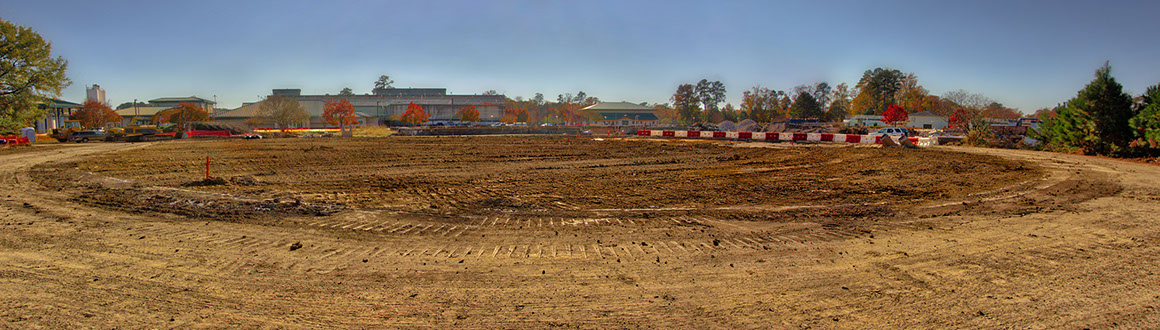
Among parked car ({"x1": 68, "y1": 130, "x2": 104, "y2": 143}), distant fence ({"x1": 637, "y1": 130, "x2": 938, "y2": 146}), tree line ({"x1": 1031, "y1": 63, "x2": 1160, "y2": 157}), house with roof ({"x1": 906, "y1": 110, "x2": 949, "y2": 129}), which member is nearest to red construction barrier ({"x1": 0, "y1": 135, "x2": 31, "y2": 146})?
parked car ({"x1": 68, "y1": 130, "x2": 104, "y2": 143})

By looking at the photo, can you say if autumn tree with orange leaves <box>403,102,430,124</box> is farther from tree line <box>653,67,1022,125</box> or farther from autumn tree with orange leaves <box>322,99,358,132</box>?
tree line <box>653,67,1022,125</box>

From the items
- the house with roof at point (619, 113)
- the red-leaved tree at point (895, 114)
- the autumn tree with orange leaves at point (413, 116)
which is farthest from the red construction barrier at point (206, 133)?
the house with roof at point (619, 113)

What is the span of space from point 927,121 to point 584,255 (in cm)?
8026

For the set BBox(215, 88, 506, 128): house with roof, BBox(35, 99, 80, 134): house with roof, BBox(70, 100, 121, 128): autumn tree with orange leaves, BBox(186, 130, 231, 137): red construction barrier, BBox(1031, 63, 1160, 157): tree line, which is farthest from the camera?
BBox(215, 88, 506, 128): house with roof

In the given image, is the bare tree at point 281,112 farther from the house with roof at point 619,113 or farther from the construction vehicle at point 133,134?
the house with roof at point 619,113

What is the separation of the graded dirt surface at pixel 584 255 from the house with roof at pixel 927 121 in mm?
65407

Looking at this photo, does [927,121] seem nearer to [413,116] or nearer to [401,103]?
[413,116]

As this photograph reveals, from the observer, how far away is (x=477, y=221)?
816 centimetres

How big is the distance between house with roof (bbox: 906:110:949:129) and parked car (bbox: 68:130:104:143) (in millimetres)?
88295

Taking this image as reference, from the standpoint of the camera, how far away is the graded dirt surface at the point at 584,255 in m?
4.25

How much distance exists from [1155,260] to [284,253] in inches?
392

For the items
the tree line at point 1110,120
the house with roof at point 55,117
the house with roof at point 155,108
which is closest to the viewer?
the tree line at point 1110,120

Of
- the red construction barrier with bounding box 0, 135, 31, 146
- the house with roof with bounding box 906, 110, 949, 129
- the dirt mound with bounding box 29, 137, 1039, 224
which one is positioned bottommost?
the dirt mound with bounding box 29, 137, 1039, 224

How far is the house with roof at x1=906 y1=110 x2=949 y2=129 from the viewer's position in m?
68.4
